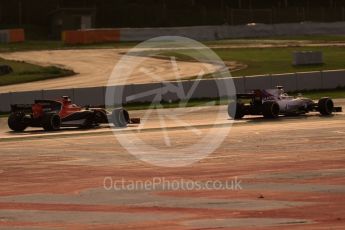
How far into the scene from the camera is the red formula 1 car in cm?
3353

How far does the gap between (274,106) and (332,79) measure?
12447mm

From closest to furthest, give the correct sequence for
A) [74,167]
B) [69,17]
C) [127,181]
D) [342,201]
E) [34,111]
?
[342,201], [127,181], [74,167], [34,111], [69,17]

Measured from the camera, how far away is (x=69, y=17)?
91062 millimetres

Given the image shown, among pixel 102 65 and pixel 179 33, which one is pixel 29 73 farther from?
pixel 179 33

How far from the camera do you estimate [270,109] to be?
34844 millimetres

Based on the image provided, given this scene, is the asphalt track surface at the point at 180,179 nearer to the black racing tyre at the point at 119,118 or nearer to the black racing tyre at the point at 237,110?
the black racing tyre at the point at 119,118

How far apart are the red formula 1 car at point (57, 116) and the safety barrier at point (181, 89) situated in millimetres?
5921

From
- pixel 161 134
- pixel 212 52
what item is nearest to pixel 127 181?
pixel 161 134

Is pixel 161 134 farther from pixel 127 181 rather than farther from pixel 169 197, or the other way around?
pixel 169 197

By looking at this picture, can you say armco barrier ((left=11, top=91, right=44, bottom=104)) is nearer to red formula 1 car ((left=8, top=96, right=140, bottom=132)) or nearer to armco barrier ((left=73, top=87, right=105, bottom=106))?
armco barrier ((left=73, top=87, right=105, bottom=106))

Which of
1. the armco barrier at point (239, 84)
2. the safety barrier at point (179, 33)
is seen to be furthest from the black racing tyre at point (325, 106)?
the safety barrier at point (179, 33)

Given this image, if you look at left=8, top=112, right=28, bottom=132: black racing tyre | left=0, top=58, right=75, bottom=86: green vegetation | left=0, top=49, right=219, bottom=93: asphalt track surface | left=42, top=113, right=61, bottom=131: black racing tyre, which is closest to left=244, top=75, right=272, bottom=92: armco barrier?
left=0, top=49, right=219, bottom=93: asphalt track surface

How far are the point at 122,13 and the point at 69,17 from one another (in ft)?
17.6

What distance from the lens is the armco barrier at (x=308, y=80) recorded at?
45656 millimetres
